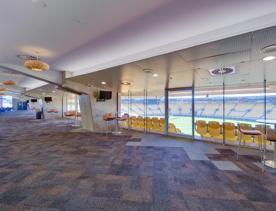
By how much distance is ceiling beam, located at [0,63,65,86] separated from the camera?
223 inches

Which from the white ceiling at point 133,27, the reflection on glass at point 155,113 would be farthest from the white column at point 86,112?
the white ceiling at point 133,27

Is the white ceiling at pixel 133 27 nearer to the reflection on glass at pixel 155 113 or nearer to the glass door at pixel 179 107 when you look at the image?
the glass door at pixel 179 107

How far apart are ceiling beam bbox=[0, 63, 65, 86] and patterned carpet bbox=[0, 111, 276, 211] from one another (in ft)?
10.1

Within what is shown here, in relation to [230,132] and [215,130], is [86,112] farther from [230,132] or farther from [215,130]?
[230,132]

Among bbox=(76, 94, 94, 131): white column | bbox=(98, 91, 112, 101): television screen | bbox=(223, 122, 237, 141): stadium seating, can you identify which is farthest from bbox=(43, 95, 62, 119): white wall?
bbox=(223, 122, 237, 141): stadium seating

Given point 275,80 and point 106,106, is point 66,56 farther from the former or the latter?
point 275,80

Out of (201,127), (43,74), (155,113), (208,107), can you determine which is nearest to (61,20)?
(43,74)

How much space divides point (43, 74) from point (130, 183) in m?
5.92

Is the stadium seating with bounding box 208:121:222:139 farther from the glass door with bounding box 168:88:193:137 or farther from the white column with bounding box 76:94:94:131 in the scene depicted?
the white column with bounding box 76:94:94:131

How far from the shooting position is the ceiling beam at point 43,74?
18.6 ft

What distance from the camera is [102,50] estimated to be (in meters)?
4.23

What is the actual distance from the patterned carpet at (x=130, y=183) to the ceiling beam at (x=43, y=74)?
3.08 m

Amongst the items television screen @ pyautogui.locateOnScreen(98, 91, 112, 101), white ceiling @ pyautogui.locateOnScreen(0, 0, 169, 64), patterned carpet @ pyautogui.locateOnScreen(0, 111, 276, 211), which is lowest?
patterned carpet @ pyautogui.locateOnScreen(0, 111, 276, 211)

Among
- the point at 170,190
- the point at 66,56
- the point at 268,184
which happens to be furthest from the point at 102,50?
the point at 268,184
